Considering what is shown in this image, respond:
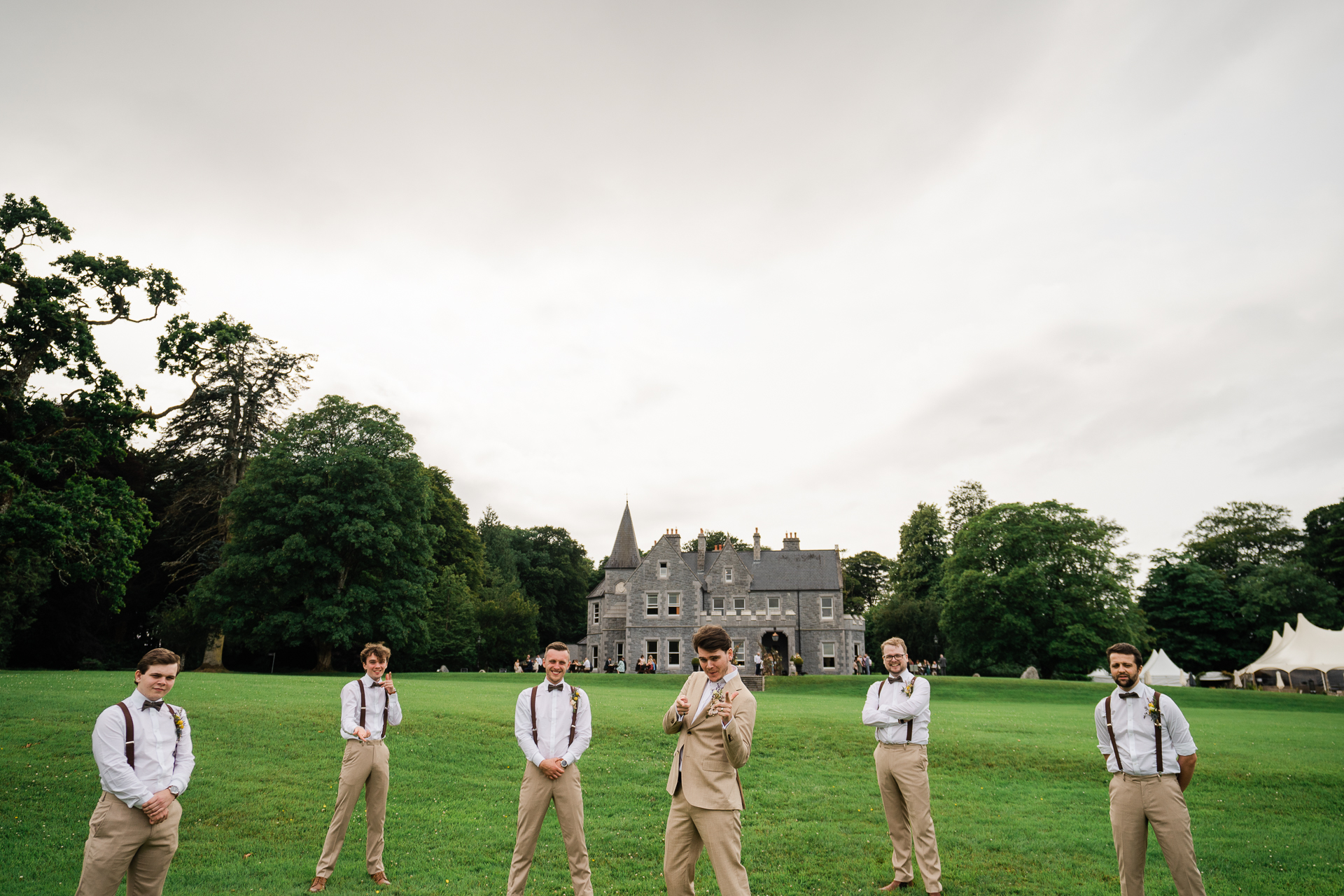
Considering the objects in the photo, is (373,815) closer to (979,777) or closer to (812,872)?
(812,872)

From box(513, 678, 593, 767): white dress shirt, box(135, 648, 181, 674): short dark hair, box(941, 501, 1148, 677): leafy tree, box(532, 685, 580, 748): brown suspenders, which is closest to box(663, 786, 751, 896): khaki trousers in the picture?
box(513, 678, 593, 767): white dress shirt

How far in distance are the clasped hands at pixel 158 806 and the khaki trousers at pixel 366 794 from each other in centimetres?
212

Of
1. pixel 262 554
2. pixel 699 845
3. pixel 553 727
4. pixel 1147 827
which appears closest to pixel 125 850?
pixel 553 727

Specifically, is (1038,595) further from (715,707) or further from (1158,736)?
(715,707)

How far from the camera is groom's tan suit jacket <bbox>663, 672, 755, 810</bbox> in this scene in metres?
5.69

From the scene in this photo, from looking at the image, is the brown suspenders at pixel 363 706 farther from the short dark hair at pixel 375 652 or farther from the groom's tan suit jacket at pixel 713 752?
the groom's tan suit jacket at pixel 713 752

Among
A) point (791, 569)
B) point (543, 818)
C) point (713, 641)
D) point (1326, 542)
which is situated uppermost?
point (1326, 542)

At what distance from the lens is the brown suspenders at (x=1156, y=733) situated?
678 cm

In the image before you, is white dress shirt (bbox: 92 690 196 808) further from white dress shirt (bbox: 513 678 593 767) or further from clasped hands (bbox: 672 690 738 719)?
clasped hands (bbox: 672 690 738 719)

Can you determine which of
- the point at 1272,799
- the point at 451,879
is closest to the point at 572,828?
the point at 451,879

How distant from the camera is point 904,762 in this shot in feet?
28.1

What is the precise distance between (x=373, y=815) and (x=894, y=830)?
5.80 m

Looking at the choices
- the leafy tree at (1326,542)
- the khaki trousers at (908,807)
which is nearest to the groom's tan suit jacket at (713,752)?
the khaki trousers at (908,807)

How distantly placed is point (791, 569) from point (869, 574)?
28.8 m
